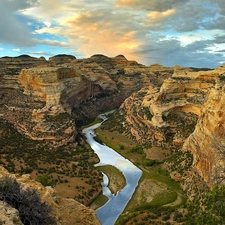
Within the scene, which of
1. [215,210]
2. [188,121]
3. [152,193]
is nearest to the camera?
[215,210]

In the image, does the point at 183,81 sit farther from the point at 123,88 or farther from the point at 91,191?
the point at 123,88

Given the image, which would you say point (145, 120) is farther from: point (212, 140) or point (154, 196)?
point (212, 140)

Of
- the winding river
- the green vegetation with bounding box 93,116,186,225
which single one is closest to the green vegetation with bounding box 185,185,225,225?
the green vegetation with bounding box 93,116,186,225

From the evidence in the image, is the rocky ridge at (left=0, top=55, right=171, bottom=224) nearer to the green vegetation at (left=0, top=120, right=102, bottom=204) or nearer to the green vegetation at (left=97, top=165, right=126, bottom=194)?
the green vegetation at (left=0, top=120, right=102, bottom=204)

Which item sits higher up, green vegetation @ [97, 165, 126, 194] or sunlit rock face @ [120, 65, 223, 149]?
sunlit rock face @ [120, 65, 223, 149]

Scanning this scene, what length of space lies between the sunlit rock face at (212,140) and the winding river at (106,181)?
9535 mm

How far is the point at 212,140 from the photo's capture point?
32.0 meters

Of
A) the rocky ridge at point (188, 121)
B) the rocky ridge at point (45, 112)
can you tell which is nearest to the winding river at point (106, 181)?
the rocky ridge at point (45, 112)

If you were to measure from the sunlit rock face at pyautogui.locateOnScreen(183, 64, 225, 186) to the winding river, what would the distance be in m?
9.53

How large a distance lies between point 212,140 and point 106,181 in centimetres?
1676

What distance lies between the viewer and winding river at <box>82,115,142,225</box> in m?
33.3

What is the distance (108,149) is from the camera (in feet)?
187

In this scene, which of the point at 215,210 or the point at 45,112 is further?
the point at 45,112

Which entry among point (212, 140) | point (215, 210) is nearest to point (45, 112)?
point (212, 140)
